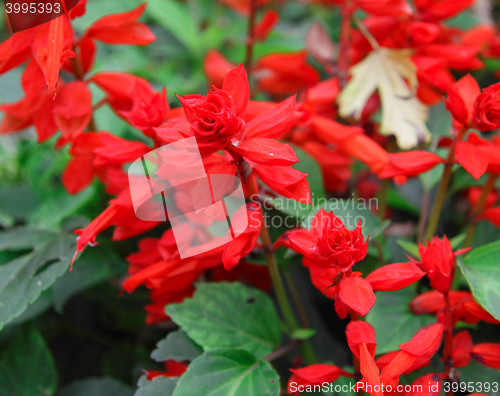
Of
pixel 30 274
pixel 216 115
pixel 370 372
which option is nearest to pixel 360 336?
pixel 370 372

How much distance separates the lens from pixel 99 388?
2.44ft

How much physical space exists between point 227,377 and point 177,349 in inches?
3.6

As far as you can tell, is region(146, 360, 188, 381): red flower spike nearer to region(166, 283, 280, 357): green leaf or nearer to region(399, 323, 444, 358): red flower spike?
region(166, 283, 280, 357): green leaf

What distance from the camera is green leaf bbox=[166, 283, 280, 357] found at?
0.60 m

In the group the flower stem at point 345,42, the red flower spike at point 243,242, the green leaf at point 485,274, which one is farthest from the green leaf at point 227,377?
the flower stem at point 345,42

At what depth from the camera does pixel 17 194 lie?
3.13 ft

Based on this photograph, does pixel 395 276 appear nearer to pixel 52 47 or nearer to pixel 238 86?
pixel 238 86

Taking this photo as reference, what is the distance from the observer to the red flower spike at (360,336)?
1.53 feet

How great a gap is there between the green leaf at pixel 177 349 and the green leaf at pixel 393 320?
23cm

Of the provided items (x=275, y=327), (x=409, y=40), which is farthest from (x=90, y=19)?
(x=275, y=327)

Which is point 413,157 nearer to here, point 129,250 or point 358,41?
point 358,41

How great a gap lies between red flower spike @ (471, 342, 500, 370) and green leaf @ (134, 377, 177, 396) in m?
0.34

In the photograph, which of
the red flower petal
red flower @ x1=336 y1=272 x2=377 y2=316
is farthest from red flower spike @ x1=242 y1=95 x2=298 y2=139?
red flower @ x1=336 y1=272 x2=377 y2=316

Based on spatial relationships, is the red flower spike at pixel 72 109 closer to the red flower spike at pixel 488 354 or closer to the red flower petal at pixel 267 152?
the red flower petal at pixel 267 152
